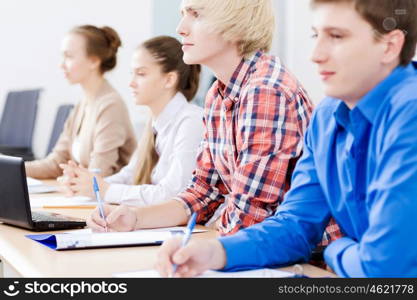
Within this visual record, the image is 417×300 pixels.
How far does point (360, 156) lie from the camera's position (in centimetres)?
116

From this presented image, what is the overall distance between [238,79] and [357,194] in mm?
670

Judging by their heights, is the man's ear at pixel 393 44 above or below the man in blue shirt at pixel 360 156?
above

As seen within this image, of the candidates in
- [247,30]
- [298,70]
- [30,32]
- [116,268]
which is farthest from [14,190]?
[30,32]

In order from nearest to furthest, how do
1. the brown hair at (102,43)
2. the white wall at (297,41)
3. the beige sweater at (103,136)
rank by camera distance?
the beige sweater at (103,136) < the brown hair at (102,43) < the white wall at (297,41)

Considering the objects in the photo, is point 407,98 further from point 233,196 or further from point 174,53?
point 174,53

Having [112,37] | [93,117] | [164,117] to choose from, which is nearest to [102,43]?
[112,37]

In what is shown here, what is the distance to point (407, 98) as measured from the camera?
1084 mm

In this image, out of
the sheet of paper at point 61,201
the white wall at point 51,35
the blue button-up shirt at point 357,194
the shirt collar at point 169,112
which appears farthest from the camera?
the white wall at point 51,35

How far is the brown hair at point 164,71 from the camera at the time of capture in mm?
2496

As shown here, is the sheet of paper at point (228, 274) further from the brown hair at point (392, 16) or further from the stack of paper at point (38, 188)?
the stack of paper at point (38, 188)

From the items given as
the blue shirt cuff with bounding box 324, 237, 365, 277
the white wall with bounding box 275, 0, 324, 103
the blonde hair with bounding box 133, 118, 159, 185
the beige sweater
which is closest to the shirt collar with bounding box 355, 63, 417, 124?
the blue shirt cuff with bounding box 324, 237, 365, 277

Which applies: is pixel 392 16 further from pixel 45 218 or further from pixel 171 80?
pixel 171 80

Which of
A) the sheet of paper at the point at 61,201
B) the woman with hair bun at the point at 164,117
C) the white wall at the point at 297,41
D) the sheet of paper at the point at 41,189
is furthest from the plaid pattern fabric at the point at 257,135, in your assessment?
the white wall at the point at 297,41

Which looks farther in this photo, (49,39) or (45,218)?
(49,39)
